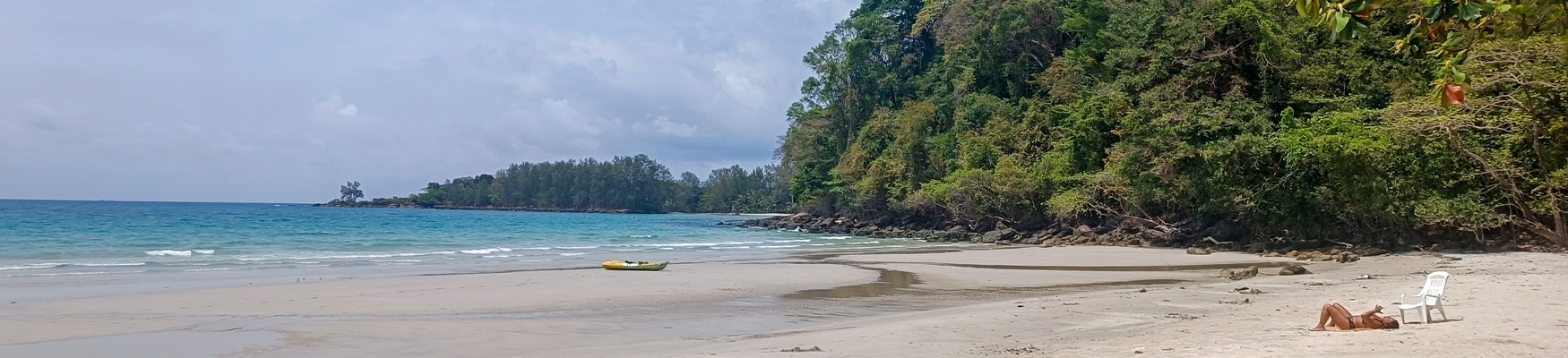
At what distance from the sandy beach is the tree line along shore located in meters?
2.30

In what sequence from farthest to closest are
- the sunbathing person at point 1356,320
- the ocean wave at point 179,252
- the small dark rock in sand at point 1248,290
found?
the ocean wave at point 179,252
the small dark rock in sand at point 1248,290
the sunbathing person at point 1356,320

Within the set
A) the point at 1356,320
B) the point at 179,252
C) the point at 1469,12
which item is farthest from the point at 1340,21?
the point at 179,252

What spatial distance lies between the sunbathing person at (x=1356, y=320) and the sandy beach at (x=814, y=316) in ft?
0.47

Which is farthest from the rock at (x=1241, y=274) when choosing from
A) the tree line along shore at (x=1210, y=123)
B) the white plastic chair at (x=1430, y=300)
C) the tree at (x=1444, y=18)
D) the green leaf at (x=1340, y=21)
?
the green leaf at (x=1340, y=21)

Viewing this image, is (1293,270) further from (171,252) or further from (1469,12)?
(171,252)

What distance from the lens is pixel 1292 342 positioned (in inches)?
294

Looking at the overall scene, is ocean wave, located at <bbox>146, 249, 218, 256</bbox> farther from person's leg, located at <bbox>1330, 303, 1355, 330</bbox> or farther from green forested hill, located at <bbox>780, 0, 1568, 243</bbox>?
person's leg, located at <bbox>1330, 303, 1355, 330</bbox>

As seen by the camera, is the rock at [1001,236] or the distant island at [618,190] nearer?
the rock at [1001,236]

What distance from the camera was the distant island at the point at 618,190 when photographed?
142m

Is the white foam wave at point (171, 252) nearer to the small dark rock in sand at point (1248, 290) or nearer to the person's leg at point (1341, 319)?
the small dark rock in sand at point (1248, 290)

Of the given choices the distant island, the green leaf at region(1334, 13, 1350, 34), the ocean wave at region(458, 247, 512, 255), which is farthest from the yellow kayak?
the distant island

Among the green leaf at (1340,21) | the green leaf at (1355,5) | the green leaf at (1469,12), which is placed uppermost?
the green leaf at (1355,5)

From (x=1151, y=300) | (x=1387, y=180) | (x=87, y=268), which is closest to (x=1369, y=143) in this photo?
(x=1387, y=180)

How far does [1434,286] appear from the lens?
870 centimetres
